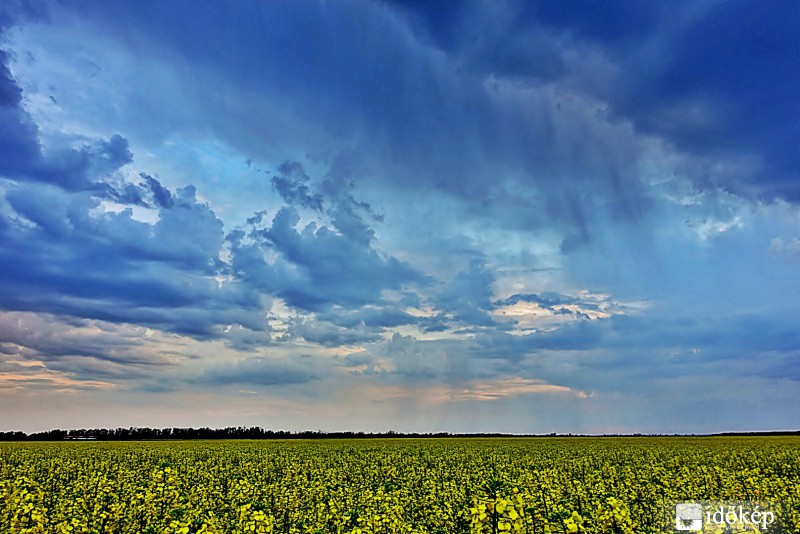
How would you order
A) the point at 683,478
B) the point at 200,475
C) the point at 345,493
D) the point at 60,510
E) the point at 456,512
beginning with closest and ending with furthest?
1. the point at 60,510
2. the point at 456,512
3. the point at 345,493
4. the point at 683,478
5. the point at 200,475

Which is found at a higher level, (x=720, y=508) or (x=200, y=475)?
(x=720, y=508)

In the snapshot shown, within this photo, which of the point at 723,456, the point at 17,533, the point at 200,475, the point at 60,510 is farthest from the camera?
Result: the point at 723,456

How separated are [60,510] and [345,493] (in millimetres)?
9585

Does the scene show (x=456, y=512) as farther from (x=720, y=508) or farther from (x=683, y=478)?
(x=683, y=478)

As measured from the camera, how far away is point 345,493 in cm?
2112

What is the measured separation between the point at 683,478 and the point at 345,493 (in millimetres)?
17977

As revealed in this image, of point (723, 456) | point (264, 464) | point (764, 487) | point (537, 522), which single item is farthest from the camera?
point (723, 456)

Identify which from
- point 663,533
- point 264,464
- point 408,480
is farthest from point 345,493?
point 264,464

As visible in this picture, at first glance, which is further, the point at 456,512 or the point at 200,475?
the point at 200,475

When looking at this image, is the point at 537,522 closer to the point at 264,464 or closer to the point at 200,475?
the point at 200,475

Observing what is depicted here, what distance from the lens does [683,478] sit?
27.8m

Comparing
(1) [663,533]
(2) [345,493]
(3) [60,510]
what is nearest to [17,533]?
(3) [60,510]

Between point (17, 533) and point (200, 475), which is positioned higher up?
point (17, 533)

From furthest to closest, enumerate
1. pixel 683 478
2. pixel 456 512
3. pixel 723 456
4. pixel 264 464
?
pixel 723 456, pixel 264 464, pixel 683 478, pixel 456 512
